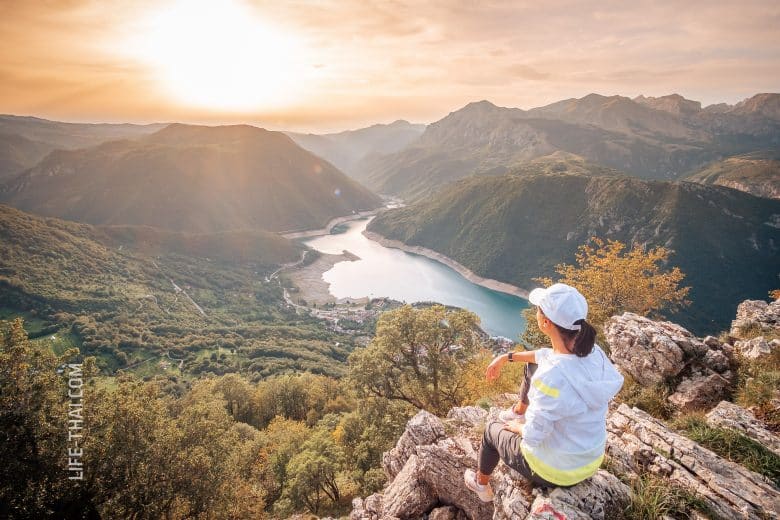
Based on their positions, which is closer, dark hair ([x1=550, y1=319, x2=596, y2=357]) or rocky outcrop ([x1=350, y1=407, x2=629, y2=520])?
dark hair ([x1=550, y1=319, x2=596, y2=357])

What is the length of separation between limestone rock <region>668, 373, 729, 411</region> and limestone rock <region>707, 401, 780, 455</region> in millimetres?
1545

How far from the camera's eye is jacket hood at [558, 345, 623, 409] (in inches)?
157

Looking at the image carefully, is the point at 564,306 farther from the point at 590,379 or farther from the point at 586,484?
the point at 586,484

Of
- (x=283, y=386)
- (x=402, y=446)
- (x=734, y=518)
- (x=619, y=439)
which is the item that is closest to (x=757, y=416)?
(x=619, y=439)

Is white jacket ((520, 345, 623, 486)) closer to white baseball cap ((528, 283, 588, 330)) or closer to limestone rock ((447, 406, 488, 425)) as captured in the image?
white baseball cap ((528, 283, 588, 330))

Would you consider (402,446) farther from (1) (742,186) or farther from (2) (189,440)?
(1) (742,186)

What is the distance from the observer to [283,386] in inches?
1502

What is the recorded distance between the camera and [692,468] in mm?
5496

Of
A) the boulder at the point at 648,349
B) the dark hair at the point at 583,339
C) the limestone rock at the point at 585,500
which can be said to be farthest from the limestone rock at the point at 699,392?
the dark hair at the point at 583,339

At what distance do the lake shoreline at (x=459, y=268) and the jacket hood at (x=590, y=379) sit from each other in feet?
386

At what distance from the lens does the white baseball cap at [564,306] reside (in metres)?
4.04

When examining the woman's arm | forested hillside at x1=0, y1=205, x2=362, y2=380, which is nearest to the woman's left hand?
the woman's arm

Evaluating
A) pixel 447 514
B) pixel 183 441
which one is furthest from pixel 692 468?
pixel 183 441

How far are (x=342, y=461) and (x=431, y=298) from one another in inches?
4226
